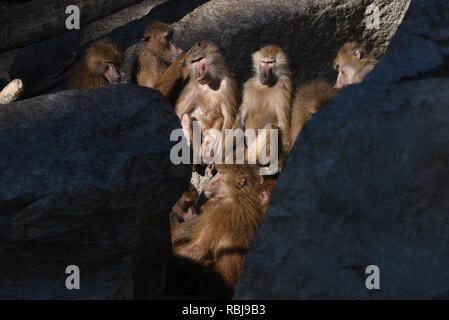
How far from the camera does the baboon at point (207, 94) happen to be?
6332 mm

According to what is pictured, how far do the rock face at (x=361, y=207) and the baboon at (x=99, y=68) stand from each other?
335 centimetres

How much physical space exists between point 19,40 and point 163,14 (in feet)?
5.35

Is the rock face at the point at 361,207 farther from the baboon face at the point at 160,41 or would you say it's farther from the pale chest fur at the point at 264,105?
the baboon face at the point at 160,41

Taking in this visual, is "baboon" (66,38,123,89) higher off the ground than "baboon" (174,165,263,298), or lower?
higher

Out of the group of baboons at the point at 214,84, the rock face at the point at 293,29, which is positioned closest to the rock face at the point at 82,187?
the group of baboons at the point at 214,84

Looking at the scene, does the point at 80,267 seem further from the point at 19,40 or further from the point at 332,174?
the point at 19,40

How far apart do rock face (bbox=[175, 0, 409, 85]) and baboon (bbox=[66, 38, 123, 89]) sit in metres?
0.98

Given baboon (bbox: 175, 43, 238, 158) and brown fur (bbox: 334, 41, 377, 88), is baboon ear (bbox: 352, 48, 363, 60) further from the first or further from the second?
baboon (bbox: 175, 43, 238, 158)

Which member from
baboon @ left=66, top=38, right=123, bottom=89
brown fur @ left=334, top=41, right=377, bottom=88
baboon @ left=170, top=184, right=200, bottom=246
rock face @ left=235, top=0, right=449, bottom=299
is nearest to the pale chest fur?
brown fur @ left=334, top=41, right=377, bottom=88

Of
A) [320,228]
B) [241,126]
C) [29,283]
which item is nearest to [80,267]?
[29,283]

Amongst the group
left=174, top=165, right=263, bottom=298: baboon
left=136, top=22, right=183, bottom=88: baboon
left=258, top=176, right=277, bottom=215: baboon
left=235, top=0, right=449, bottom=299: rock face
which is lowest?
left=235, top=0, right=449, bottom=299: rock face

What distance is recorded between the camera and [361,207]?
3227 mm

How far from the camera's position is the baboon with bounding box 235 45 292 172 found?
6148 mm

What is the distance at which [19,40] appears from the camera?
6582mm
